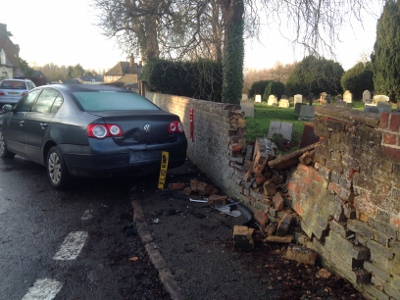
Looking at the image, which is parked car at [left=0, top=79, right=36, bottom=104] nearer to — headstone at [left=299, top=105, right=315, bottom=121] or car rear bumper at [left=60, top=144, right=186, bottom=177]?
headstone at [left=299, top=105, right=315, bottom=121]

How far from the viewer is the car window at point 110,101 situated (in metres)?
6.01

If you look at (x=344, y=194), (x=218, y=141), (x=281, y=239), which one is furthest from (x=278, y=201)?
(x=218, y=141)

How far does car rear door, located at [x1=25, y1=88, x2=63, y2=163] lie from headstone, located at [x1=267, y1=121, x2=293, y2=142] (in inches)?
161

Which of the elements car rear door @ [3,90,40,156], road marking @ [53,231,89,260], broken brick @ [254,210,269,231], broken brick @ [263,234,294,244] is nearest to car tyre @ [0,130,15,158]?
car rear door @ [3,90,40,156]

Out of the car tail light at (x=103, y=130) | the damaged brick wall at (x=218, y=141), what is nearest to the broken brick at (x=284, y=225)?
the damaged brick wall at (x=218, y=141)

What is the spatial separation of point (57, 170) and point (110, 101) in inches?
52.4

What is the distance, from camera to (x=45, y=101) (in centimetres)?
673

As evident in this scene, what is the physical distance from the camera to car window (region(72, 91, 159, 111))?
19.7ft

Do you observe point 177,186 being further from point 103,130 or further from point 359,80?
point 359,80

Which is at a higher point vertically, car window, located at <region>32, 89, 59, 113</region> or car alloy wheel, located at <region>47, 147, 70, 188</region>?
car window, located at <region>32, 89, 59, 113</region>

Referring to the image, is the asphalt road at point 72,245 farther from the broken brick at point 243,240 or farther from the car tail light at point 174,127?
the car tail light at point 174,127

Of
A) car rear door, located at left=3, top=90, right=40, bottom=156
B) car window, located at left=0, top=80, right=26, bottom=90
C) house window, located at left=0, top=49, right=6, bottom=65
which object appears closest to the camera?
car rear door, located at left=3, top=90, right=40, bottom=156

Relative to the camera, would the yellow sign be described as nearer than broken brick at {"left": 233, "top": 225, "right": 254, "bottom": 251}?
No

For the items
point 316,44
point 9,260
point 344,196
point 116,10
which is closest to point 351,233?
point 344,196
